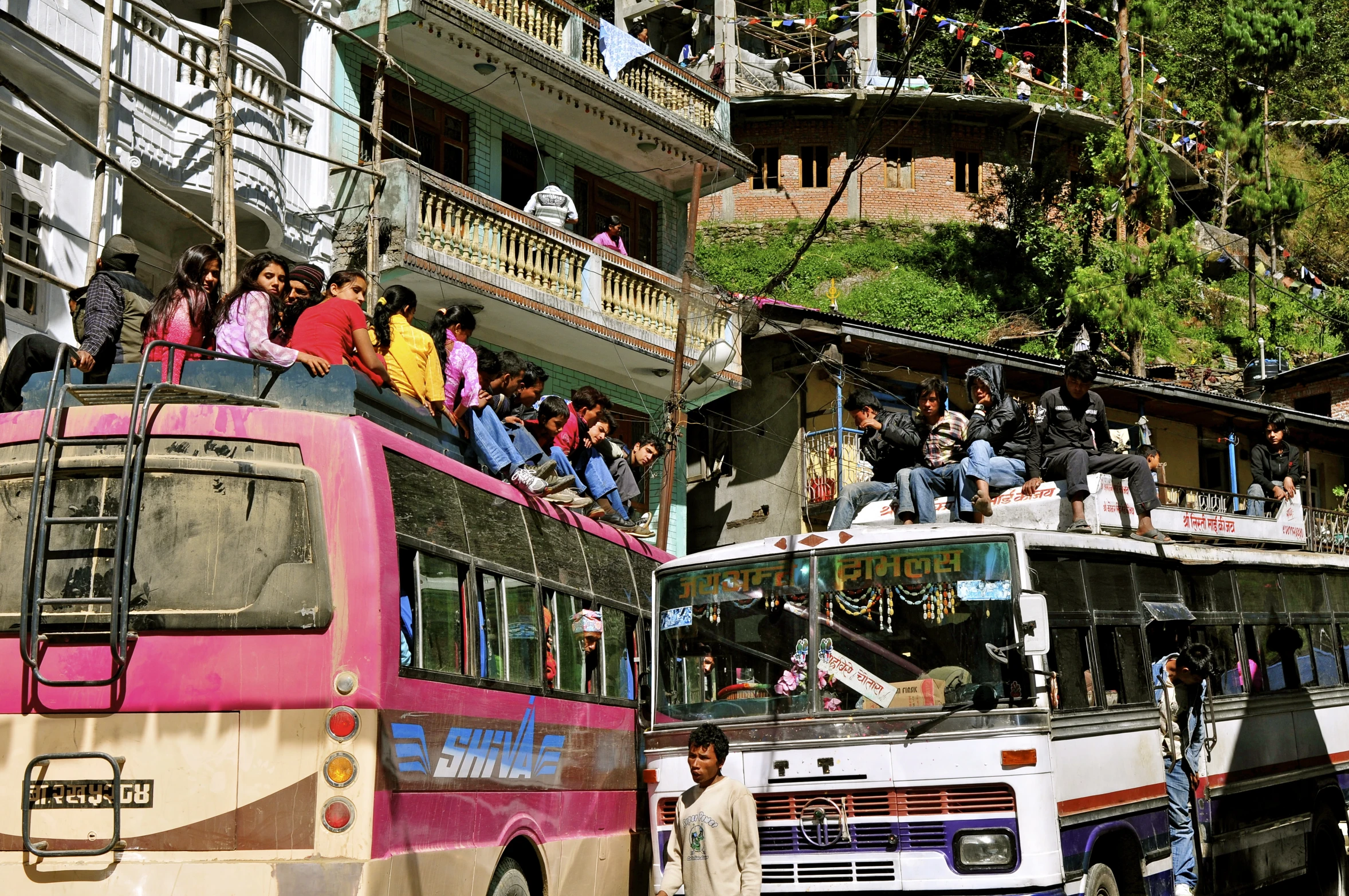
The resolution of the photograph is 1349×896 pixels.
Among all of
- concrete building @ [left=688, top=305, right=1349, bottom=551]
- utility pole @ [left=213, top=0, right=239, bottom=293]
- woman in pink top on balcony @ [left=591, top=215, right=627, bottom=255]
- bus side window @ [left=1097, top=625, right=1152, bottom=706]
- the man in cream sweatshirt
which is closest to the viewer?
the man in cream sweatshirt

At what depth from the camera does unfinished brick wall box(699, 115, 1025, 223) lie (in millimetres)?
43406

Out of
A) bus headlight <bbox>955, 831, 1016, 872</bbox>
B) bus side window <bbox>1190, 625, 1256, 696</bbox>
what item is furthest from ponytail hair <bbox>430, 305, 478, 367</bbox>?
bus side window <bbox>1190, 625, 1256, 696</bbox>

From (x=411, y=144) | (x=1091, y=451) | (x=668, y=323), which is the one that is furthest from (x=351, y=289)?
(x=668, y=323)

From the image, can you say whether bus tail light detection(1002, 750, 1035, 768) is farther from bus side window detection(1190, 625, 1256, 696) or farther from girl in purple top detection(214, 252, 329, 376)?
girl in purple top detection(214, 252, 329, 376)

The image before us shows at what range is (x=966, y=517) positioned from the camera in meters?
10.7

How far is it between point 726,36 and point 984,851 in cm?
3772

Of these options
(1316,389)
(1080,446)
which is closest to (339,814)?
(1080,446)

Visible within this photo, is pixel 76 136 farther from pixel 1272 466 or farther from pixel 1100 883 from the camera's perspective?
pixel 1272 466

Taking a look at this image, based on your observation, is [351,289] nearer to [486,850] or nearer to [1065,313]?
[486,850]

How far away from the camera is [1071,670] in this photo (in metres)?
9.16

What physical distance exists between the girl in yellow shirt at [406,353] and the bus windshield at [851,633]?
222 centimetres

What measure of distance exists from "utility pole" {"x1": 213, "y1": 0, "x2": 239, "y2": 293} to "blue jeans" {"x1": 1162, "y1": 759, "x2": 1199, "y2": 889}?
27.5 feet

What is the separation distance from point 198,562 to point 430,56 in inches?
567

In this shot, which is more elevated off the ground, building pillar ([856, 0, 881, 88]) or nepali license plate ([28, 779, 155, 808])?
building pillar ([856, 0, 881, 88])
